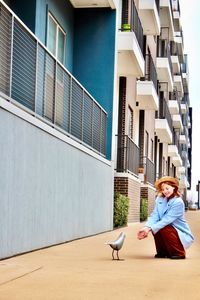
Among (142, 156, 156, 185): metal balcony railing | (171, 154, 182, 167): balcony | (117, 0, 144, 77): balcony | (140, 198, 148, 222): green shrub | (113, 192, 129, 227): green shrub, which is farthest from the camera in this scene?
(171, 154, 182, 167): balcony

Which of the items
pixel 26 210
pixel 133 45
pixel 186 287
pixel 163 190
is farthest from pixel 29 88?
pixel 133 45

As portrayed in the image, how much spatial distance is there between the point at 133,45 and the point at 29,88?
1142cm

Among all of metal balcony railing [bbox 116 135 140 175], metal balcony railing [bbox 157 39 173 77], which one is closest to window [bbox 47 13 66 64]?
metal balcony railing [bbox 116 135 140 175]

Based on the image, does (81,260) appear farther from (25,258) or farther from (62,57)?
(62,57)

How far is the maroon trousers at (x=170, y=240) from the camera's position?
34.7ft

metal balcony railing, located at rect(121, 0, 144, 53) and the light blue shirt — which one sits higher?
metal balcony railing, located at rect(121, 0, 144, 53)

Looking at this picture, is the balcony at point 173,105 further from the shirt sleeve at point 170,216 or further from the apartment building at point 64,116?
the shirt sleeve at point 170,216

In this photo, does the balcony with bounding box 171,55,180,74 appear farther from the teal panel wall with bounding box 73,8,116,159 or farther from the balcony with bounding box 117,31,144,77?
the teal panel wall with bounding box 73,8,116,159

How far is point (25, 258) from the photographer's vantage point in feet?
32.3

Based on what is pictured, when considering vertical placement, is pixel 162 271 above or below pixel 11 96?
below

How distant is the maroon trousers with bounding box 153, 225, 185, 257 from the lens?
10586 millimetres

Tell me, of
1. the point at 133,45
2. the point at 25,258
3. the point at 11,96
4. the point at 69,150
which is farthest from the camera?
the point at 133,45

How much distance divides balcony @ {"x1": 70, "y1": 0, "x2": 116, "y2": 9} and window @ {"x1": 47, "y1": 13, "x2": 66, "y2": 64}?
130 centimetres

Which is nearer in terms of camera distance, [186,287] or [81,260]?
[186,287]
